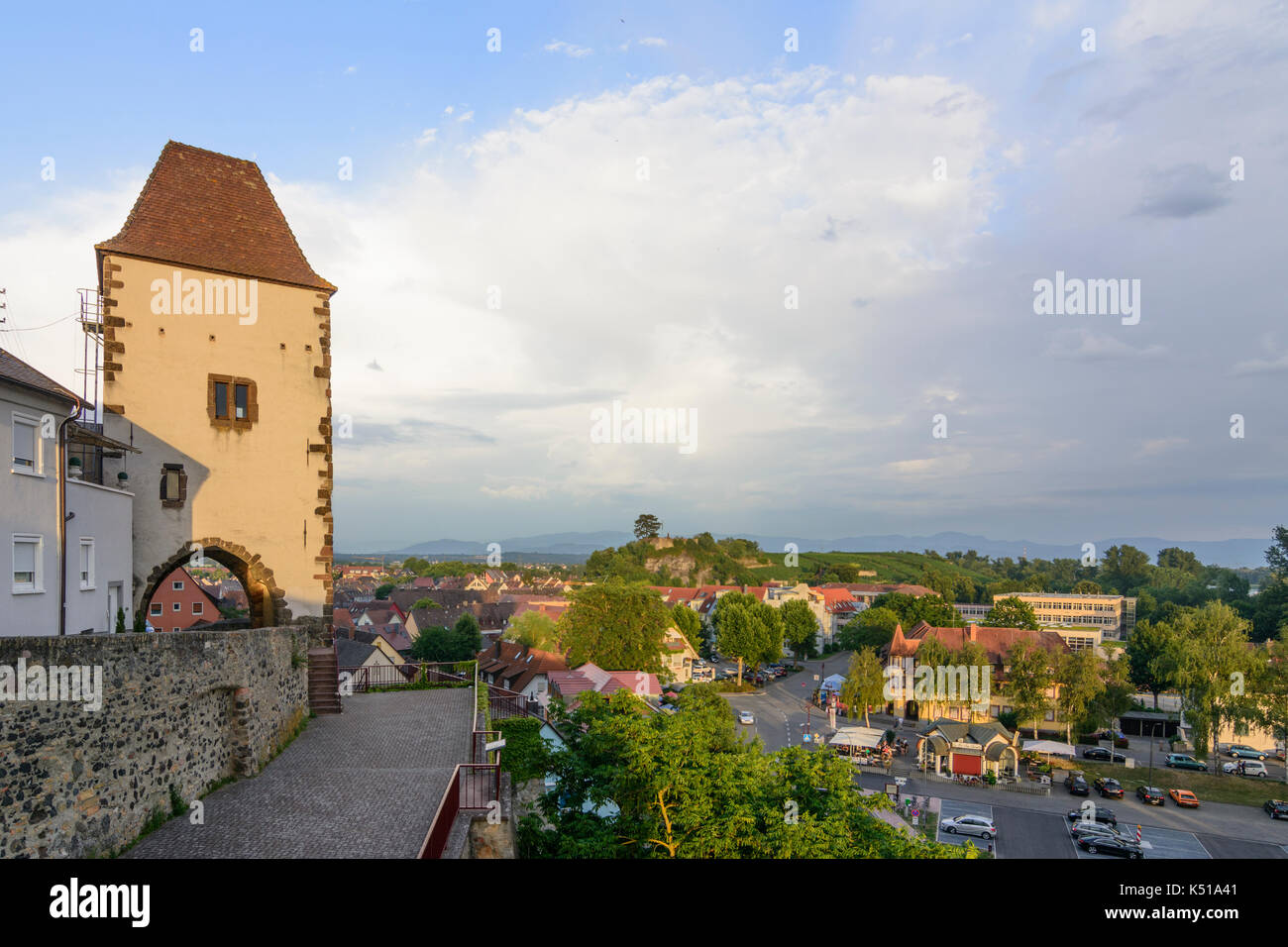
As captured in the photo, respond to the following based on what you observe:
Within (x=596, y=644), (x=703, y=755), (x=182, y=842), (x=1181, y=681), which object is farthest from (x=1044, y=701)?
(x=182, y=842)

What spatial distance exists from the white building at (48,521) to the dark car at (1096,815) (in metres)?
36.3

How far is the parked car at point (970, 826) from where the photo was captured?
30828mm

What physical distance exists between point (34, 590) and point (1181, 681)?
58088 mm

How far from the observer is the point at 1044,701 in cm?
5028

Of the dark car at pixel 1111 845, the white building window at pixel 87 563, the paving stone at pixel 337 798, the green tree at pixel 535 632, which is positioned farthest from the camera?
the green tree at pixel 535 632

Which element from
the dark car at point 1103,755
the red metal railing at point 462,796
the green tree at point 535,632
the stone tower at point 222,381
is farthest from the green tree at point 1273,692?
the stone tower at point 222,381

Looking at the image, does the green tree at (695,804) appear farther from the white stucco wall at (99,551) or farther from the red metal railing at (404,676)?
the red metal railing at (404,676)

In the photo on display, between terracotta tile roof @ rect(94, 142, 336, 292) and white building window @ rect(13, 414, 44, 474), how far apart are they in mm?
7290

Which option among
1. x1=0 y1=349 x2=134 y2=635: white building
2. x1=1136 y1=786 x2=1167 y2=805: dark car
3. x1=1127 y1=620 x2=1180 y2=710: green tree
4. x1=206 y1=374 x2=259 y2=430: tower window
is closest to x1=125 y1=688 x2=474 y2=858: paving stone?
x1=0 y1=349 x2=134 y2=635: white building

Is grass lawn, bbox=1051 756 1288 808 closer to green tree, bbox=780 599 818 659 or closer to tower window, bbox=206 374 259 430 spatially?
green tree, bbox=780 599 818 659

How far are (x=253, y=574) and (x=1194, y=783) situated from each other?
160 feet

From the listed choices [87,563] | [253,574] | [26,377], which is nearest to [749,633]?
[253,574]

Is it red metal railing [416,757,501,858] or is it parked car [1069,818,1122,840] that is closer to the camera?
red metal railing [416,757,501,858]

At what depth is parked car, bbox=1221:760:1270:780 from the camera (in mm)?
45469
